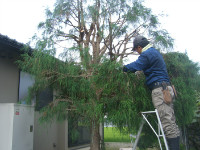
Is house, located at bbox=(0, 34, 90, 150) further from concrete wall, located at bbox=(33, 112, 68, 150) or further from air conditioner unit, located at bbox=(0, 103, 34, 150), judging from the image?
air conditioner unit, located at bbox=(0, 103, 34, 150)

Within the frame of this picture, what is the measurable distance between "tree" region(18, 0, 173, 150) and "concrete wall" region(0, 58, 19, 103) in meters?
1.07

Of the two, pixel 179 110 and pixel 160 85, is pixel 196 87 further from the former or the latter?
pixel 160 85

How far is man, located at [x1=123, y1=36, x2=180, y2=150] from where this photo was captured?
1936 mm

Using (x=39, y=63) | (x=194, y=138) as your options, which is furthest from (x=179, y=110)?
(x=194, y=138)

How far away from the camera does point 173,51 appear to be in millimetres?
3271

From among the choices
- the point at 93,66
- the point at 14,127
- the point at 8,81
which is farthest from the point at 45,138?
the point at 93,66

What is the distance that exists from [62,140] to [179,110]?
381 cm

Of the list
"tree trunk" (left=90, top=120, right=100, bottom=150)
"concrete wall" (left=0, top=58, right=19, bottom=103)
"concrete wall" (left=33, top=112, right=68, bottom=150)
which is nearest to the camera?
"tree trunk" (left=90, top=120, right=100, bottom=150)

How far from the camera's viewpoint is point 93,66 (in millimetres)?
2680

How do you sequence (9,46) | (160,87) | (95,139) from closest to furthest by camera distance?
(160,87) → (95,139) → (9,46)

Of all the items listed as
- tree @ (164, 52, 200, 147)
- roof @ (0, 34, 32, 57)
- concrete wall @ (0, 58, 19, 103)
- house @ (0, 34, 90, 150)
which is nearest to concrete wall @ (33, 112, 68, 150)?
house @ (0, 34, 90, 150)

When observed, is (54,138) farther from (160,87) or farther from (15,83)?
(160,87)

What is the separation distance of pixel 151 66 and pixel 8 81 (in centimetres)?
298

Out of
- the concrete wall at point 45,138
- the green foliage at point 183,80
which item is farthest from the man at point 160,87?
the concrete wall at point 45,138
